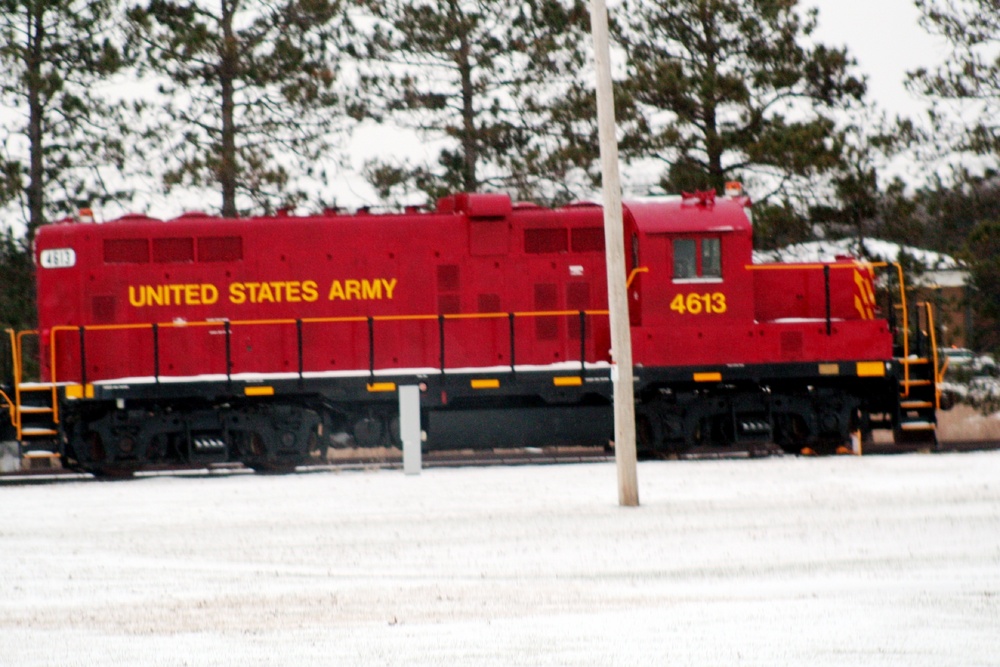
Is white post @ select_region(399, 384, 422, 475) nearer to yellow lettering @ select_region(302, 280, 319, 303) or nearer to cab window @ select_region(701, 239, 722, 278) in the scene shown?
yellow lettering @ select_region(302, 280, 319, 303)

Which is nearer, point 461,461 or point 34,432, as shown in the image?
point 34,432

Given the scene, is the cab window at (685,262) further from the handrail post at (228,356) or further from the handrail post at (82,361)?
the handrail post at (82,361)

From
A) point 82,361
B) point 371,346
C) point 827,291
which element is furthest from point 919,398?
point 82,361

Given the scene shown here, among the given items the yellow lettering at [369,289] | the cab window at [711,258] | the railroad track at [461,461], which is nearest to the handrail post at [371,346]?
the yellow lettering at [369,289]

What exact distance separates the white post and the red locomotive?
0.51 meters

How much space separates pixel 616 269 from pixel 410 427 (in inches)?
183

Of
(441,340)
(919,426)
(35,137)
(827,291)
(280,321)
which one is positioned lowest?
(919,426)

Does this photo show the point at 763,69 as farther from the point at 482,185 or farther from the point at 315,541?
the point at 315,541

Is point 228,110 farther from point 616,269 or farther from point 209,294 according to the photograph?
point 616,269

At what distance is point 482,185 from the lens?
24.4 m

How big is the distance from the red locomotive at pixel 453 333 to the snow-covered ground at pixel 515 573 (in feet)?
7.48

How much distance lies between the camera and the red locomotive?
16797 millimetres

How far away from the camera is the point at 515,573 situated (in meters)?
8.76

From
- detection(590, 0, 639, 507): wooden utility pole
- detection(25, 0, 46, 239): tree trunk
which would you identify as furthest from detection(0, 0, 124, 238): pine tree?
detection(590, 0, 639, 507): wooden utility pole
